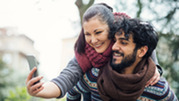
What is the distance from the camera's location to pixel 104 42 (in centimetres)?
184

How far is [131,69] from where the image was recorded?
6.31ft

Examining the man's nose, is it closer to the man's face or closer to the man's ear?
the man's face

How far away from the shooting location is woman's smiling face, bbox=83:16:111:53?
5.80 ft

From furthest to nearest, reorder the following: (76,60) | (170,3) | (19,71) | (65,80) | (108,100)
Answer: (19,71) < (170,3) < (76,60) < (108,100) < (65,80)

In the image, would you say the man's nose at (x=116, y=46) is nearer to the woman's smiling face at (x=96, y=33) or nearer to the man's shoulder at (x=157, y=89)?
the woman's smiling face at (x=96, y=33)

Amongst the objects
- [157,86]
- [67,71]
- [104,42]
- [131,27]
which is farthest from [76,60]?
[157,86]

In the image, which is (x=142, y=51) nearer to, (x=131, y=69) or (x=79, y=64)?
(x=131, y=69)

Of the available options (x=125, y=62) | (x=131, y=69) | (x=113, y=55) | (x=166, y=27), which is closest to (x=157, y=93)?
(x=131, y=69)

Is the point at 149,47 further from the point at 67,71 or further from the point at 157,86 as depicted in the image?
the point at 67,71

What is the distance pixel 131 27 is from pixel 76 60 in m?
0.61

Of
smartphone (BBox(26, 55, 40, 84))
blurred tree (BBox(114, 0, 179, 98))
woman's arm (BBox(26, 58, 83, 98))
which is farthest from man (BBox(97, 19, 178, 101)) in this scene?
blurred tree (BBox(114, 0, 179, 98))

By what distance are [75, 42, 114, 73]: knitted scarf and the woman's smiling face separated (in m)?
0.05

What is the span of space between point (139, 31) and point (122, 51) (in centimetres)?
24

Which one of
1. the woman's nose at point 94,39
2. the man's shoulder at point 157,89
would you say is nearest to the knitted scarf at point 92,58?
the woman's nose at point 94,39
